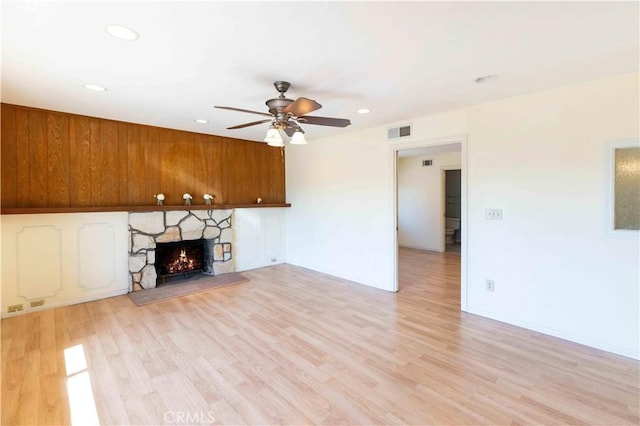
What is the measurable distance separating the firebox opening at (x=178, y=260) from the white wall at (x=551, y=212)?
4.15m

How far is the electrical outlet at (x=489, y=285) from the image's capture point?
336cm

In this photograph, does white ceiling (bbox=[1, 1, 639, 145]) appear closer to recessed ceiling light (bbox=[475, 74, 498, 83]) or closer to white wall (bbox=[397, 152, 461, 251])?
recessed ceiling light (bbox=[475, 74, 498, 83])

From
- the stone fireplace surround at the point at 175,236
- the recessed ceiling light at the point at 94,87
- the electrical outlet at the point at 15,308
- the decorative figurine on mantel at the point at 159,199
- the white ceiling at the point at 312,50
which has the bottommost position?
the electrical outlet at the point at 15,308

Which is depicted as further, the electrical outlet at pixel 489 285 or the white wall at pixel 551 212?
the electrical outlet at pixel 489 285

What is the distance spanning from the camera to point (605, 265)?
2.64 meters

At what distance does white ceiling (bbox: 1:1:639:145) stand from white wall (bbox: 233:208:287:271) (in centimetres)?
266

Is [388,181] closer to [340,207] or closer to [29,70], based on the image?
[340,207]

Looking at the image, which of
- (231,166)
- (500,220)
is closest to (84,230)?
(231,166)

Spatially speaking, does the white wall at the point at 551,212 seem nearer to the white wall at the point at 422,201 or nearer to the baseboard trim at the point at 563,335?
the baseboard trim at the point at 563,335

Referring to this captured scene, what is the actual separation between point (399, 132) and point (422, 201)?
3920 mm

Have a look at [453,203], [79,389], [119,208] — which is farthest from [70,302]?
[453,203]

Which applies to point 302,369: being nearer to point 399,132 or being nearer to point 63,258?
point 399,132

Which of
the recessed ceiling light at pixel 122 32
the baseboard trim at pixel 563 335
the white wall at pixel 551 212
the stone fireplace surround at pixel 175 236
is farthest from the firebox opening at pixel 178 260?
the baseboard trim at pixel 563 335

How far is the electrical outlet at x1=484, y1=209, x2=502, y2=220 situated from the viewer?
3273 mm
